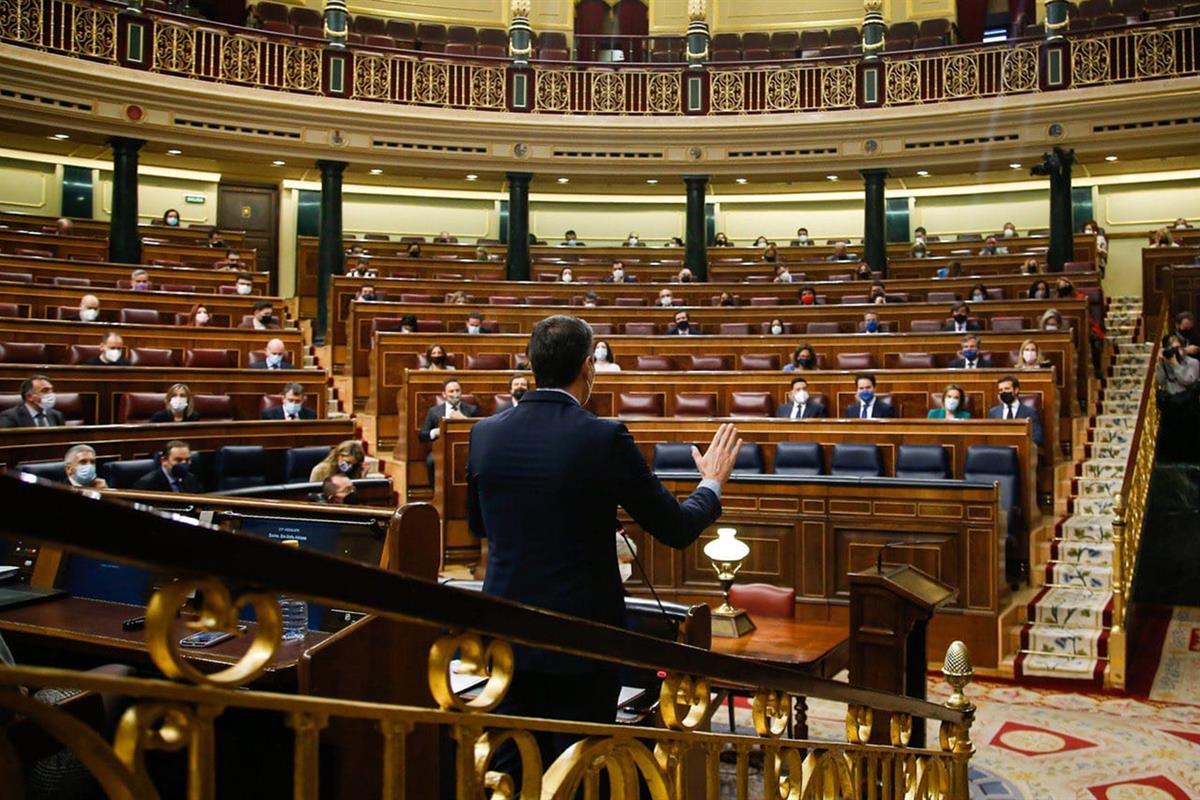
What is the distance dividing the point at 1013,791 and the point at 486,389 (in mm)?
5196

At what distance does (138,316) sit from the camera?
8859 millimetres

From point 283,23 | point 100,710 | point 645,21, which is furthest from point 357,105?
point 100,710

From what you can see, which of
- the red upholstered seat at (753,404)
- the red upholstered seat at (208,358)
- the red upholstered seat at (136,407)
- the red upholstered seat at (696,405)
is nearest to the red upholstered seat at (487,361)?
the red upholstered seat at (696,405)

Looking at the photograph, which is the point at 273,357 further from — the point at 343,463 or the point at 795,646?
the point at 795,646

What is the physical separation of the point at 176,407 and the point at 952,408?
5237mm

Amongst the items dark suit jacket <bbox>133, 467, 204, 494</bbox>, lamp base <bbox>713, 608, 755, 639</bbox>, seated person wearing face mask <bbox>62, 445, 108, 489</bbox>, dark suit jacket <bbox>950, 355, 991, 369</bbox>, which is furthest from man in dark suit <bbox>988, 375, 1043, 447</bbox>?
seated person wearing face mask <bbox>62, 445, 108, 489</bbox>

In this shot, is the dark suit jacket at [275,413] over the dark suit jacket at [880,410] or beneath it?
beneath

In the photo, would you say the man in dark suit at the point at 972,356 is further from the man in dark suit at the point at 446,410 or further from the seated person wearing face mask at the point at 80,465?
the seated person wearing face mask at the point at 80,465

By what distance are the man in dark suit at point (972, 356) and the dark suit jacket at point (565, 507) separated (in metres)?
6.65

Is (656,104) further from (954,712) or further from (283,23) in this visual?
(954,712)

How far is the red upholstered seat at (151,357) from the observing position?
7894 mm

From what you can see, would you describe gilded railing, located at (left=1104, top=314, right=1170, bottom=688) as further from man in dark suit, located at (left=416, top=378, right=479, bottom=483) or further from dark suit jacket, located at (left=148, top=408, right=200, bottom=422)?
dark suit jacket, located at (left=148, top=408, right=200, bottom=422)

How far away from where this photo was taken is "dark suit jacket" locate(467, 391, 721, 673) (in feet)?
5.69

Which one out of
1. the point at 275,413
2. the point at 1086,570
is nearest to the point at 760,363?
the point at 1086,570
